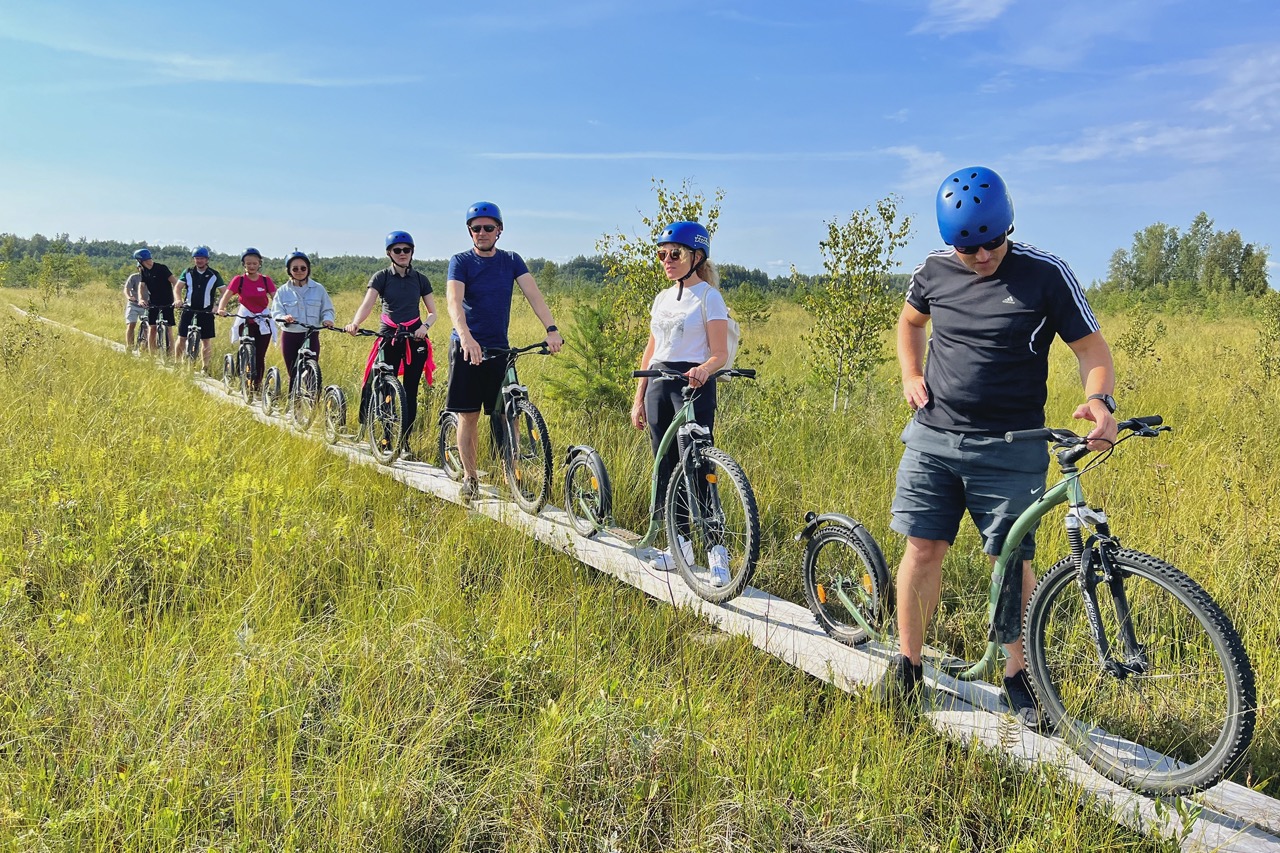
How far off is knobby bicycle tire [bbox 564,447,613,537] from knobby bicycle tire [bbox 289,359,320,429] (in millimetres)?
4322

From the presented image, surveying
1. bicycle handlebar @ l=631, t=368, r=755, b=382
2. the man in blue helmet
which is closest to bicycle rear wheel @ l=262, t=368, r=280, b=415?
bicycle handlebar @ l=631, t=368, r=755, b=382

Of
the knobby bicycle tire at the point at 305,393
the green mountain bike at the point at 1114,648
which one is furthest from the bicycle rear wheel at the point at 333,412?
the green mountain bike at the point at 1114,648

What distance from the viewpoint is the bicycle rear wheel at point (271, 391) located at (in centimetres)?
948

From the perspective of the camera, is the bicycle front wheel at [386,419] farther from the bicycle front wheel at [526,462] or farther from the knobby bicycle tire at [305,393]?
the bicycle front wheel at [526,462]

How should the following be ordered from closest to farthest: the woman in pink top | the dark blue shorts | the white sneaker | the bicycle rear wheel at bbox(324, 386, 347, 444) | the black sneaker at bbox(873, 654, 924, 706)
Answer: the dark blue shorts
the black sneaker at bbox(873, 654, 924, 706)
the white sneaker
the bicycle rear wheel at bbox(324, 386, 347, 444)
the woman in pink top

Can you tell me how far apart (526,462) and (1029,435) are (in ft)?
12.7

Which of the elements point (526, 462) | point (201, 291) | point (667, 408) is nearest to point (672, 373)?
point (667, 408)

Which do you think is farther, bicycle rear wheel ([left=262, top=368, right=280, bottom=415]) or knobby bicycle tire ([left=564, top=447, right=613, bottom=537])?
bicycle rear wheel ([left=262, top=368, right=280, bottom=415])

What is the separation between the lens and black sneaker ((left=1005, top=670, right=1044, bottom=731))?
119 inches

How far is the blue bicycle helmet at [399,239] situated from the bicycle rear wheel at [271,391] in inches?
128

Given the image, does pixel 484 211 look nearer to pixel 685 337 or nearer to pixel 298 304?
pixel 685 337

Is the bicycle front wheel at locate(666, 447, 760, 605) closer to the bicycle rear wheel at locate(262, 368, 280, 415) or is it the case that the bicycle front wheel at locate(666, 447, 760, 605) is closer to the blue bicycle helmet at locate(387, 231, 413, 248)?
the blue bicycle helmet at locate(387, 231, 413, 248)

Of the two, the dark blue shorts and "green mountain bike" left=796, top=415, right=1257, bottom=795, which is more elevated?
the dark blue shorts

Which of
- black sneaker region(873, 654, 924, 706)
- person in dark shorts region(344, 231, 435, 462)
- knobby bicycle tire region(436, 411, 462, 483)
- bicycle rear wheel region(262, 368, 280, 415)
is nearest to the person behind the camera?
black sneaker region(873, 654, 924, 706)
